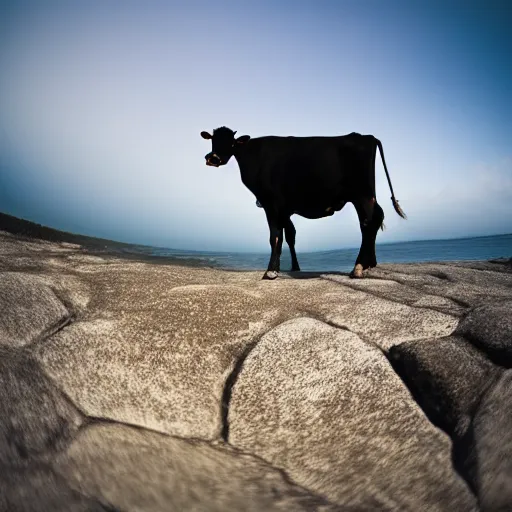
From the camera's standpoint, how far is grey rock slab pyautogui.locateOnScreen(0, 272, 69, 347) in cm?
264

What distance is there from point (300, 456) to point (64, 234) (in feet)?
32.3

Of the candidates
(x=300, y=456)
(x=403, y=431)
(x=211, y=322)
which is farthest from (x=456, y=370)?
(x=211, y=322)

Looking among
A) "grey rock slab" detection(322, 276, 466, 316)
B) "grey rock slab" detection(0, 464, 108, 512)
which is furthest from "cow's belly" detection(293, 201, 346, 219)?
"grey rock slab" detection(0, 464, 108, 512)

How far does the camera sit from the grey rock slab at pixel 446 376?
215cm

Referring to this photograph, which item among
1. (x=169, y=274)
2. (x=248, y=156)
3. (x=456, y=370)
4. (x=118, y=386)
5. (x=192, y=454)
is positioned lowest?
(x=192, y=454)

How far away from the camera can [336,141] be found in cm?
509

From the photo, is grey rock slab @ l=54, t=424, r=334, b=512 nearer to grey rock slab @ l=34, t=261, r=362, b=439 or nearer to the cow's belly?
grey rock slab @ l=34, t=261, r=362, b=439

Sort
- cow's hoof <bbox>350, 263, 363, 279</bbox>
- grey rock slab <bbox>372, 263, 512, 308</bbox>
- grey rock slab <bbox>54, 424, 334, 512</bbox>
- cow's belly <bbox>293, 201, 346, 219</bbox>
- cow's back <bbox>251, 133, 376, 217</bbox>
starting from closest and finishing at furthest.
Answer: grey rock slab <bbox>54, 424, 334, 512</bbox>
grey rock slab <bbox>372, 263, 512, 308</bbox>
cow's hoof <bbox>350, 263, 363, 279</bbox>
cow's back <bbox>251, 133, 376, 217</bbox>
cow's belly <bbox>293, 201, 346, 219</bbox>

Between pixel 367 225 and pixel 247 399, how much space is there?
134 inches

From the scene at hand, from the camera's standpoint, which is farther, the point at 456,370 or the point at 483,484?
the point at 456,370

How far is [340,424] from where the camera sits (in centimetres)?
226

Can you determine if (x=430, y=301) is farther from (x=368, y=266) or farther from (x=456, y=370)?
(x=368, y=266)

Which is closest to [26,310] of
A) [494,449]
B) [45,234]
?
[494,449]

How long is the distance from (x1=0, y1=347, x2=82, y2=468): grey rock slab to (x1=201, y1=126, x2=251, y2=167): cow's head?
3699 millimetres
